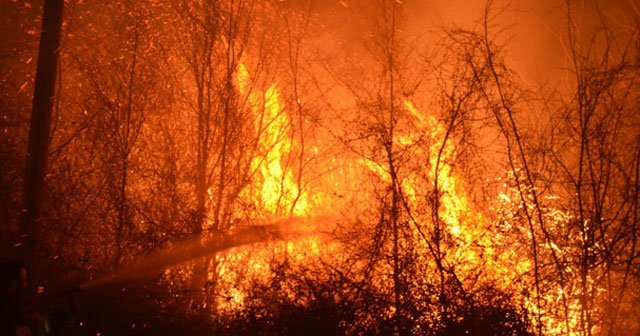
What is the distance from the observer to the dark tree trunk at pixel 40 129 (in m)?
7.80

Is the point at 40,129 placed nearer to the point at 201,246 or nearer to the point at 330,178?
the point at 201,246

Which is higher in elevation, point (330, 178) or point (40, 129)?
point (330, 178)

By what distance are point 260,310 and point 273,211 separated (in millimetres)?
2907

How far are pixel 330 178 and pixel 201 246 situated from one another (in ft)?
9.49

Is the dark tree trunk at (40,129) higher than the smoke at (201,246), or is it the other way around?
the dark tree trunk at (40,129)

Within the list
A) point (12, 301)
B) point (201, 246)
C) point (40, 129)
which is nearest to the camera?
point (12, 301)

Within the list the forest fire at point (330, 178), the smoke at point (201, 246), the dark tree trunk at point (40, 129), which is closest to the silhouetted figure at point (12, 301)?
the forest fire at point (330, 178)

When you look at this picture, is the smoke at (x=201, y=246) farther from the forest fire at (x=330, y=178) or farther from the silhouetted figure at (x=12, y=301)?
the silhouetted figure at (x=12, y=301)

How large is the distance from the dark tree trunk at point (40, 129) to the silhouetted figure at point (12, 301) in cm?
289

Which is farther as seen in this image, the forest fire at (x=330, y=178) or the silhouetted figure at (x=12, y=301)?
the forest fire at (x=330, y=178)

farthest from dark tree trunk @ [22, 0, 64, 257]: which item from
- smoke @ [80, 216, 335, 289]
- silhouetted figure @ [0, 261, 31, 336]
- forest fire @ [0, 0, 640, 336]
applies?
silhouetted figure @ [0, 261, 31, 336]

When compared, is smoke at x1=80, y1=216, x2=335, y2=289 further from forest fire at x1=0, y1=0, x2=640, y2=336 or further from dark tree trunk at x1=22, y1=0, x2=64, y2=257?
dark tree trunk at x1=22, y1=0, x2=64, y2=257

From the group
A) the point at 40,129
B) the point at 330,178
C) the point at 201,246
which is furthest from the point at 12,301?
the point at 330,178

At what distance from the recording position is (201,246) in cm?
938
